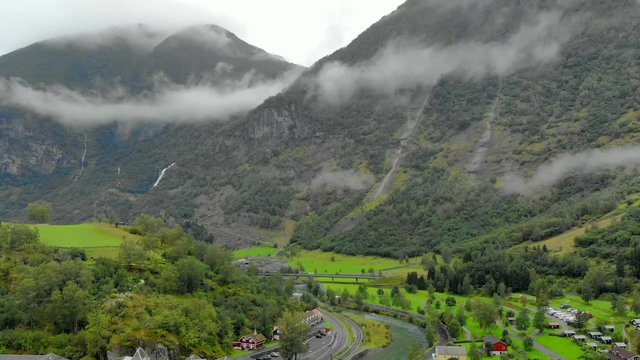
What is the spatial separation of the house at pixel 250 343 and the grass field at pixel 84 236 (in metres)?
37.1

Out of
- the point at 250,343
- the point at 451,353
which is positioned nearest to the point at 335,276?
the point at 250,343

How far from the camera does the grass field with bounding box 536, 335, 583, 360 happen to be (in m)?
85.6

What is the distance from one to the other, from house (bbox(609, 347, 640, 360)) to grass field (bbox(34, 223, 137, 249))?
288ft

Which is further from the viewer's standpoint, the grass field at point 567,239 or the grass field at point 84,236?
the grass field at point 567,239

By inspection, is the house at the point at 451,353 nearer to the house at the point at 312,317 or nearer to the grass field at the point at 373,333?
the grass field at the point at 373,333

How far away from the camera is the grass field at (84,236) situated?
115625 mm

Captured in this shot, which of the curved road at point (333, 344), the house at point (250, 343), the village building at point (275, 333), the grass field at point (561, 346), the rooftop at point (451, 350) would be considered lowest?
the curved road at point (333, 344)

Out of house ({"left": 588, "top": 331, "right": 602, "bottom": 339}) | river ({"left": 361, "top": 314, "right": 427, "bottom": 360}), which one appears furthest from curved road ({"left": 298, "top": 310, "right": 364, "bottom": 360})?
house ({"left": 588, "top": 331, "right": 602, "bottom": 339})

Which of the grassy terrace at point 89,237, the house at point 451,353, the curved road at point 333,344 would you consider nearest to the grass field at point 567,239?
the curved road at point 333,344

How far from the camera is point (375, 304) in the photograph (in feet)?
471

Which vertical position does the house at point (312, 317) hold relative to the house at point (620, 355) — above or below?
below

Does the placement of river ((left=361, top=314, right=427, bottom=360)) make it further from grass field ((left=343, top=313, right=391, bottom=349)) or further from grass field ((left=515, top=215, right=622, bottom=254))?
grass field ((left=515, top=215, right=622, bottom=254))

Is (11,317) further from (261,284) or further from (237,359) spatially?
(261,284)

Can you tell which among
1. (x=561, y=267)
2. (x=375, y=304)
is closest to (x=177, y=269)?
(x=375, y=304)
